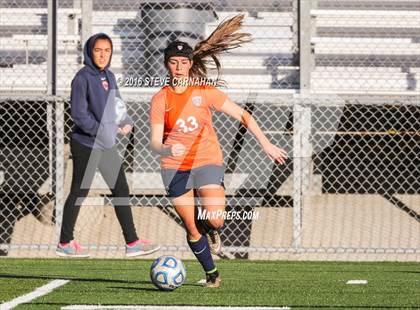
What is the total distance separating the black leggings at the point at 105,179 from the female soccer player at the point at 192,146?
464 millimetres

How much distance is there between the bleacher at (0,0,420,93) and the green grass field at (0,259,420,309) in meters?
2.71

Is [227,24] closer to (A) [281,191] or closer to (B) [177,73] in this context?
(B) [177,73]

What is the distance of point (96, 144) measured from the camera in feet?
25.1

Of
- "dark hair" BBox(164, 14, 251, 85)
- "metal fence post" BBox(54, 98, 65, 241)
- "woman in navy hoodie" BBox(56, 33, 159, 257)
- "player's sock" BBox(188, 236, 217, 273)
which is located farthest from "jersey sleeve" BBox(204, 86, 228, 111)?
"metal fence post" BBox(54, 98, 65, 241)

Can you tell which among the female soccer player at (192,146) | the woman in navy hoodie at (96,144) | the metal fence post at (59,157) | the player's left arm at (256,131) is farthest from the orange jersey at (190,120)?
the metal fence post at (59,157)

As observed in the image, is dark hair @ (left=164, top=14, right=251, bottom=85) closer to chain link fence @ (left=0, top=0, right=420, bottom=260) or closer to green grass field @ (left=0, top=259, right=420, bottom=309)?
green grass field @ (left=0, top=259, right=420, bottom=309)

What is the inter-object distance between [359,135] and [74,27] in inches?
157

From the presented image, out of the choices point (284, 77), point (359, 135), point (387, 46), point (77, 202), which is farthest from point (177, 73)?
point (359, 135)

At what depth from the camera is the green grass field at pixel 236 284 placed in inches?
236

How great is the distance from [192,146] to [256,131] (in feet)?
1.62

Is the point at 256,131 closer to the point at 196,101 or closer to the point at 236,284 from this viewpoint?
the point at 196,101

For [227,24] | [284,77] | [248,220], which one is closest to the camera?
[227,24]

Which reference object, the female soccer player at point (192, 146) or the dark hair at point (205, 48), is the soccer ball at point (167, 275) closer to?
the female soccer player at point (192, 146)

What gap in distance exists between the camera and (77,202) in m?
7.79
